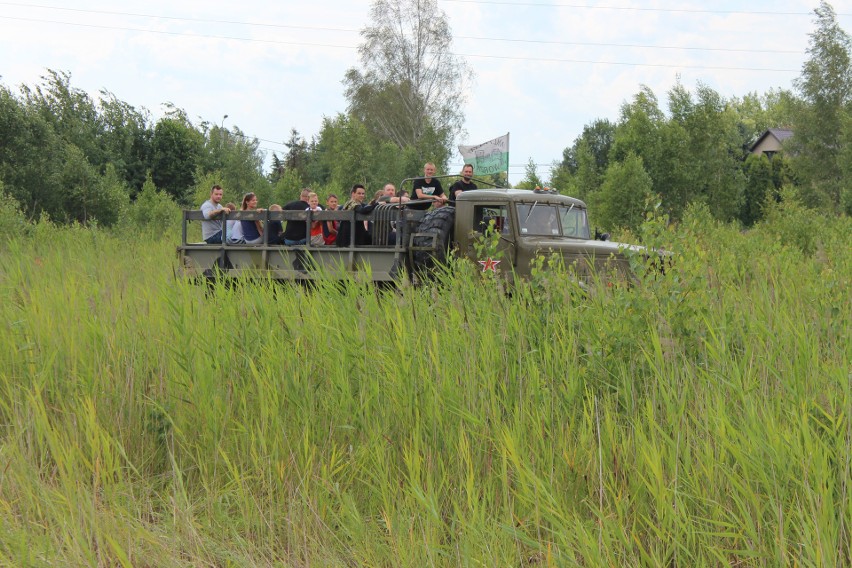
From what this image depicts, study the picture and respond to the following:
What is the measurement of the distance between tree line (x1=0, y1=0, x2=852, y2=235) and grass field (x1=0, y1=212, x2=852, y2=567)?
96.4 ft

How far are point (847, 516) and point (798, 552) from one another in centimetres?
31

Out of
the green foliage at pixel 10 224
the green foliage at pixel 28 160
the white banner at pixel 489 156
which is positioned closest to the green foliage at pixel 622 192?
the green foliage at pixel 28 160

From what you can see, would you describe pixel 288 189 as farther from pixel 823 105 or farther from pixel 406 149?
pixel 823 105

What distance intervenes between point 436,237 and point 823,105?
46815 millimetres

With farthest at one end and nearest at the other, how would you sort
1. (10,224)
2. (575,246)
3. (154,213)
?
(154,213)
(10,224)
(575,246)

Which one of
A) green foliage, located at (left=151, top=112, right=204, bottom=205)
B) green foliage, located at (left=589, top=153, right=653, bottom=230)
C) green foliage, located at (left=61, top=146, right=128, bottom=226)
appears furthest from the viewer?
green foliage, located at (left=151, top=112, right=204, bottom=205)

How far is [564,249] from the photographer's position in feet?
32.4

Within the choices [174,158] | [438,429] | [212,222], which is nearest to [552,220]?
[212,222]

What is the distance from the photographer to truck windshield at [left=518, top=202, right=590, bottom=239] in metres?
10.1

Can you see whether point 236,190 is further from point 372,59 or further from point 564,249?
point 564,249

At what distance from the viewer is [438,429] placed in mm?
3939

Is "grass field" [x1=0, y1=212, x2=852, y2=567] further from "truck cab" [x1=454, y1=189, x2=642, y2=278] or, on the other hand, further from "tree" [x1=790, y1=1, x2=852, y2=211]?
"tree" [x1=790, y1=1, x2=852, y2=211]

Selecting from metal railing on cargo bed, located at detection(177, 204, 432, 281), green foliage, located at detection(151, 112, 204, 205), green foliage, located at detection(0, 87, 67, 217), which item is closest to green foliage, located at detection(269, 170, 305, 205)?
green foliage, located at detection(0, 87, 67, 217)

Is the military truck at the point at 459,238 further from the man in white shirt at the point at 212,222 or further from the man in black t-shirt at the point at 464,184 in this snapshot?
the man in white shirt at the point at 212,222
